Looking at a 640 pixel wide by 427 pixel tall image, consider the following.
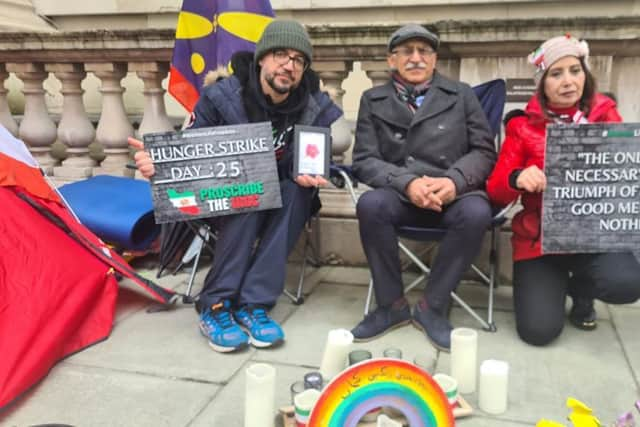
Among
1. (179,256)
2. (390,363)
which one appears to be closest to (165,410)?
(390,363)

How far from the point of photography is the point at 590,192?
258cm

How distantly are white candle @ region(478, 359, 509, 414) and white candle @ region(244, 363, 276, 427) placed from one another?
31.4 inches

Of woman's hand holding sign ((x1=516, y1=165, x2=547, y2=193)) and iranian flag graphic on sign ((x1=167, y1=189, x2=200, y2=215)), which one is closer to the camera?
woman's hand holding sign ((x1=516, y1=165, x2=547, y2=193))

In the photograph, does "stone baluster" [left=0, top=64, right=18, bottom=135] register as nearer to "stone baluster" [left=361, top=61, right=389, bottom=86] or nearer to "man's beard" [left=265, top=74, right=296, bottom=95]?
"man's beard" [left=265, top=74, right=296, bottom=95]

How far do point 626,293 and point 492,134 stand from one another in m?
1.00

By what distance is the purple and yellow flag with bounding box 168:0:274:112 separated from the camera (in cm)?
375

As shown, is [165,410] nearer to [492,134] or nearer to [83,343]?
[83,343]

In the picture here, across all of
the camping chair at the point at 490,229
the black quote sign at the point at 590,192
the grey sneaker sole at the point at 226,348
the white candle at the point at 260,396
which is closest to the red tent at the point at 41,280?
the grey sneaker sole at the point at 226,348

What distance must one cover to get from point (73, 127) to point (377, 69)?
7.43 ft

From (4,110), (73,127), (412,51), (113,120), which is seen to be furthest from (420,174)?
(4,110)

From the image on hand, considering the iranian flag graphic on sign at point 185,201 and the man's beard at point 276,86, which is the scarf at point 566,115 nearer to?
the man's beard at point 276,86

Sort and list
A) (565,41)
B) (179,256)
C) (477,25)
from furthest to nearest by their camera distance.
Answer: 1. (179,256)
2. (477,25)
3. (565,41)

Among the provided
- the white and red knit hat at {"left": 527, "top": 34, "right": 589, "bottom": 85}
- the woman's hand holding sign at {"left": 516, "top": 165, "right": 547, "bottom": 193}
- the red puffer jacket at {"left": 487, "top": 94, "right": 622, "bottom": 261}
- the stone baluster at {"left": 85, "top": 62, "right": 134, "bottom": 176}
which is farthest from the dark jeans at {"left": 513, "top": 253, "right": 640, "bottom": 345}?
the stone baluster at {"left": 85, "top": 62, "right": 134, "bottom": 176}

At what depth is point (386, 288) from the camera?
114 inches
